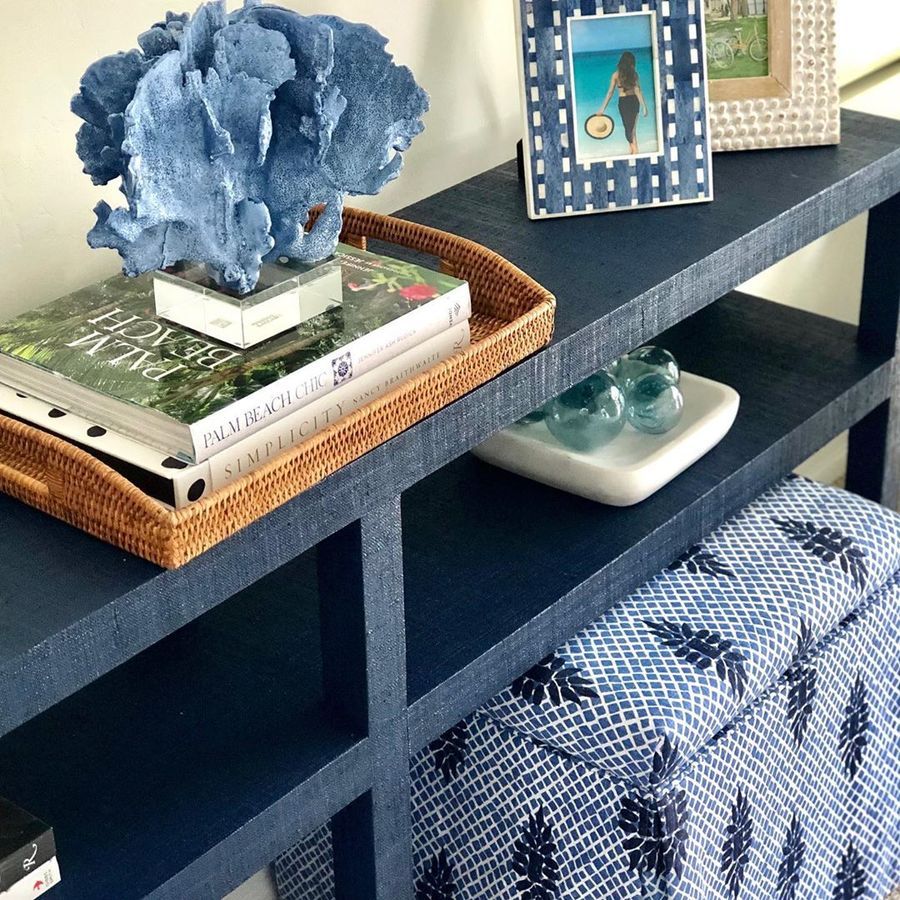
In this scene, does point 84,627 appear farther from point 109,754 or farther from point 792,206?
point 792,206

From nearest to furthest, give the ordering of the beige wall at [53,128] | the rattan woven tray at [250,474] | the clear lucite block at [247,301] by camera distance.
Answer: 1. the rattan woven tray at [250,474]
2. the clear lucite block at [247,301]
3. the beige wall at [53,128]

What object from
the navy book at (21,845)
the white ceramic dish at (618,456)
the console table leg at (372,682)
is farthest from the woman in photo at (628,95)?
the navy book at (21,845)

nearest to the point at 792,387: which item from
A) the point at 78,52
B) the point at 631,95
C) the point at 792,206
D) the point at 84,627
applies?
the point at 792,206

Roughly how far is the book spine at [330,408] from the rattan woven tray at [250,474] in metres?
0.02

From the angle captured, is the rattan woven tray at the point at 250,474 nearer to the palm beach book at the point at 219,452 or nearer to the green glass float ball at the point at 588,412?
the palm beach book at the point at 219,452

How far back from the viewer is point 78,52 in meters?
1.23

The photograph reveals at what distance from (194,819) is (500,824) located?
1.29 feet

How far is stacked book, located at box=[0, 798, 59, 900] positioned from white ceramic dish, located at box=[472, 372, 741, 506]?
61 cm

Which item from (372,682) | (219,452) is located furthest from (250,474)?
(372,682)

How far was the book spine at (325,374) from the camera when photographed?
3.24 feet

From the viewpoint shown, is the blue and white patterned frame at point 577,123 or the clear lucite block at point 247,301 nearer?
the clear lucite block at point 247,301

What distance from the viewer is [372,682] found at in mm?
1162

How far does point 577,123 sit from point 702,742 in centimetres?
58

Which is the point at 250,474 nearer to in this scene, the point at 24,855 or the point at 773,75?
the point at 24,855
